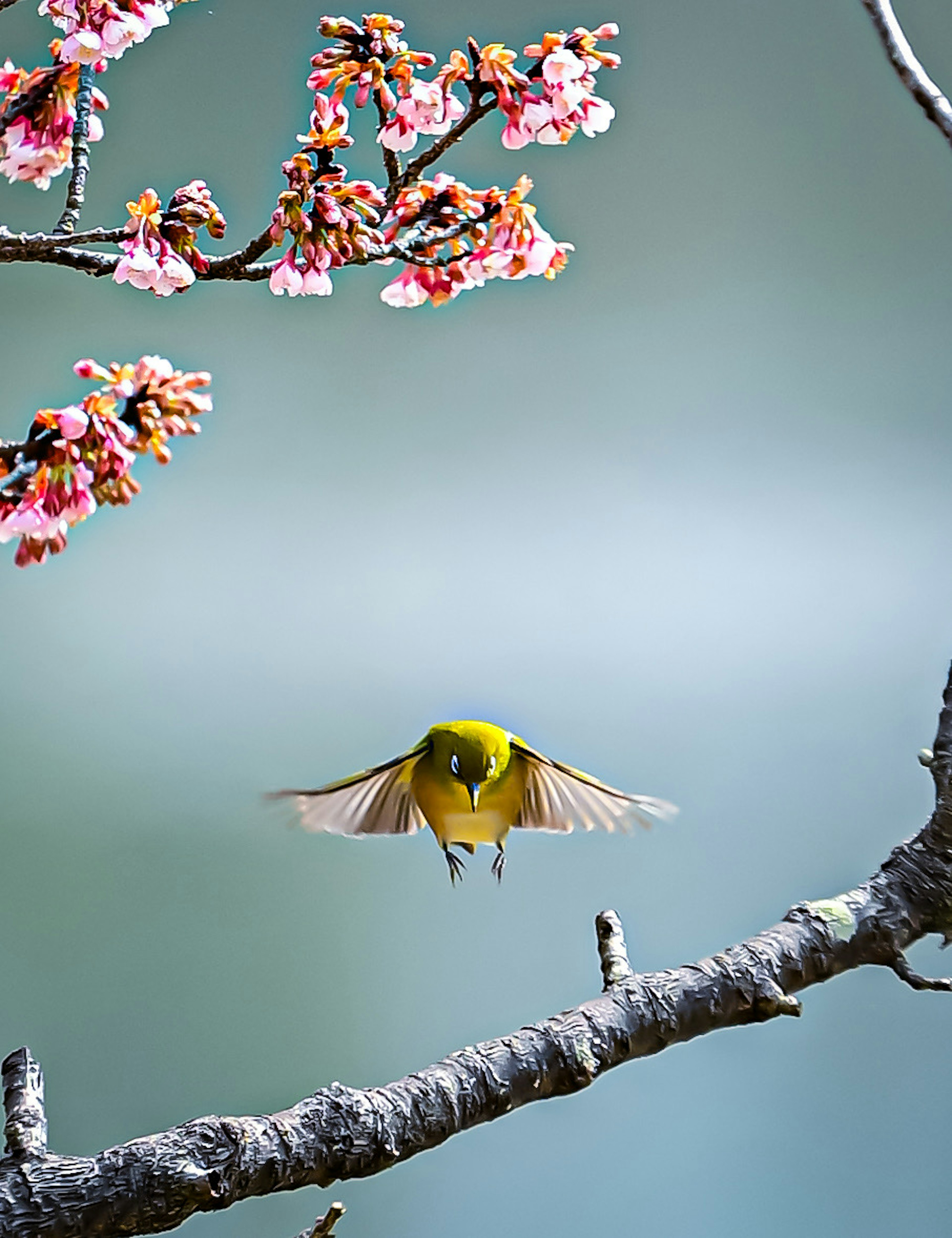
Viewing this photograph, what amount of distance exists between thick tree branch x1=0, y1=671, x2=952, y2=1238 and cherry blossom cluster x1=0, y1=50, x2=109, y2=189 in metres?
0.51

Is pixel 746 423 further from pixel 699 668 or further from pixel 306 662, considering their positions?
pixel 306 662

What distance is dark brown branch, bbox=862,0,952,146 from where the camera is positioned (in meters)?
0.56

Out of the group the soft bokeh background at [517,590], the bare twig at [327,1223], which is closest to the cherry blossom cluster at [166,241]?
the bare twig at [327,1223]

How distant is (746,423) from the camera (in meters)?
1.44

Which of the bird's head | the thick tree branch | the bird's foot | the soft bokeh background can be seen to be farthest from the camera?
the soft bokeh background

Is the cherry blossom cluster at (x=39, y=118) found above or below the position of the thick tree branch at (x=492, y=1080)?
above

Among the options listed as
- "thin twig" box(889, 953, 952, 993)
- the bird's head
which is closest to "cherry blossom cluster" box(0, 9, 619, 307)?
the bird's head

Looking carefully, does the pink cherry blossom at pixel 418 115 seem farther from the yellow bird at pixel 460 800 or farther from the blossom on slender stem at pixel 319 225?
the yellow bird at pixel 460 800

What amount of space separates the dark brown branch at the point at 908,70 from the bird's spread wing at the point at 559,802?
526mm

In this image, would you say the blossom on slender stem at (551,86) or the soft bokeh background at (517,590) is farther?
the soft bokeh background at (517,590)

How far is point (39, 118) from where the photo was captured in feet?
2.27

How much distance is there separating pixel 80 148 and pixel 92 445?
0.20 metres

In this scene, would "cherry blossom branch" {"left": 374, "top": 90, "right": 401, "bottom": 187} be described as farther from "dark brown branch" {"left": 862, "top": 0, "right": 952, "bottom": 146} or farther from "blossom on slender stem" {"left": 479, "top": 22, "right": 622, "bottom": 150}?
"dark brown branch" {"left": 862, "top": 0, "right": 952, "bottom": 146}

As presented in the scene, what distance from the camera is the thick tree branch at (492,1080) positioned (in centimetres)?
53
